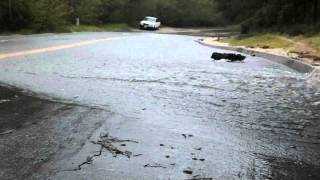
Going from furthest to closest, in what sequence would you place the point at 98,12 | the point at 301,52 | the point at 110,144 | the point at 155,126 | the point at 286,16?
the point at 98,12 < the point at 286,16 < the point at 301,52 < the point at 155,126 < the point at 110,144

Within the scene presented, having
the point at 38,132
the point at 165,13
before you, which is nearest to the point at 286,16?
the point at 38,132

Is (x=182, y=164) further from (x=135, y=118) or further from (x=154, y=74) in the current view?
(x=154, y=74)

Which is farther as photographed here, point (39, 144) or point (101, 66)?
point (101, 66)

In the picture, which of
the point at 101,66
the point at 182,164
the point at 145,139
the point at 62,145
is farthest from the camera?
the point at 101,66

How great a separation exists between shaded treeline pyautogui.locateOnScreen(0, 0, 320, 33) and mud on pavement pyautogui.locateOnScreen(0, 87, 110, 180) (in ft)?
84.0

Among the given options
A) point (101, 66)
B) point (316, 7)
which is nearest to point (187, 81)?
point (101, 66)

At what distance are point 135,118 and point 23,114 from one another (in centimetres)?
154

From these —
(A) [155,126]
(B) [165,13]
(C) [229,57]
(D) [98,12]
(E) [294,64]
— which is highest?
(A) [155,126]

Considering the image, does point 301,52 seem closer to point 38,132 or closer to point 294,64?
point 294,64

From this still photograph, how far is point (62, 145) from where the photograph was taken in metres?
6.71

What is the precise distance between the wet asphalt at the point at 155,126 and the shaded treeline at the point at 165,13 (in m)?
21.6

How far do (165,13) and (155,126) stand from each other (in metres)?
93.1

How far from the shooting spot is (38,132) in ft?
24.0

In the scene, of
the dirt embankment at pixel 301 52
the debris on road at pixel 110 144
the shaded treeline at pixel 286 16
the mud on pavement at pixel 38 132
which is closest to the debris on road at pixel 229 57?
the dirt embankment at pixel 301 52
